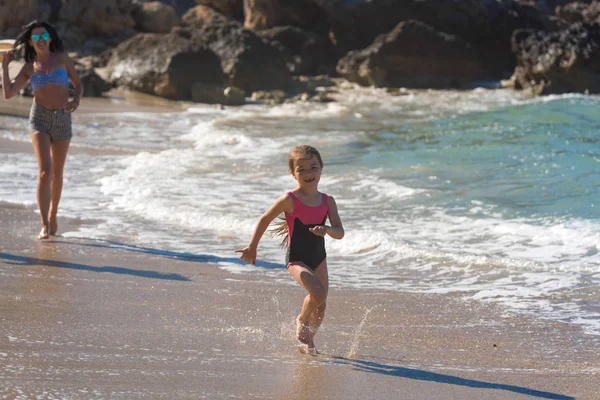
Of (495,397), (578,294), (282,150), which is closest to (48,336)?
(495,397)

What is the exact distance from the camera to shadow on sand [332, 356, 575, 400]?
3979 millimetres

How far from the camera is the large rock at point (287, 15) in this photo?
27.2 meters

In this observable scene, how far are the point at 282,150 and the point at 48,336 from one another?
8785 millimetres

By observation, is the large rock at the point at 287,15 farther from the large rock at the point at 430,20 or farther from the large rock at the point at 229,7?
the large rock at the point at 229,7

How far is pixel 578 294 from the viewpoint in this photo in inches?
228

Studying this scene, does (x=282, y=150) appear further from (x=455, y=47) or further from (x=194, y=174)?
(x=455, y=47)

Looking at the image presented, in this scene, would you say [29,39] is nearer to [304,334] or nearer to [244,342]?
[244,342]

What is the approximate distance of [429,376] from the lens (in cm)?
418

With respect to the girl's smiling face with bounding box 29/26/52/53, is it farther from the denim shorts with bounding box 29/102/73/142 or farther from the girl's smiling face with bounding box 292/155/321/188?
the girl's smiling face with bounding box 292/155/321/188

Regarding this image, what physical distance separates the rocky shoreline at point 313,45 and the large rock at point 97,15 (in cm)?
3

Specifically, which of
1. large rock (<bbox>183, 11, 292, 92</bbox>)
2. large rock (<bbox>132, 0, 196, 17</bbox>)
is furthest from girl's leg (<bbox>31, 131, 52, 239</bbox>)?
large rock (<bbox>132, 0, 196, 17</bbox>)

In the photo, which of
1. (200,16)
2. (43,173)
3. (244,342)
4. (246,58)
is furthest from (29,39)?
(200,16)

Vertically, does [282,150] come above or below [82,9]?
below

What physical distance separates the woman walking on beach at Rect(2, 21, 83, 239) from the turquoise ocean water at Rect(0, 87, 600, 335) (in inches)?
23.6
